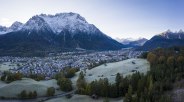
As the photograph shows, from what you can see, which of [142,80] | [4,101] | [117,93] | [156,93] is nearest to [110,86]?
[117,93]

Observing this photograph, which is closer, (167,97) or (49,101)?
(167,97)

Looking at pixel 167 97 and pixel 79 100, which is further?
pixel 79 100

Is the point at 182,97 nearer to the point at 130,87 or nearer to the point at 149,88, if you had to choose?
the point at 149,88

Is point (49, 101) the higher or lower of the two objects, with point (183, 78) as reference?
lower

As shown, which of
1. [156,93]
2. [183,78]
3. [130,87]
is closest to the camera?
[156,93]

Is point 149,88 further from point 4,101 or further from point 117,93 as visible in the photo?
point 4,101

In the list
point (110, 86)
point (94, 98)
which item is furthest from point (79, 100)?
point (110, 86)

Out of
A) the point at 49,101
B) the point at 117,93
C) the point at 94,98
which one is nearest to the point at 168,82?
the point at 117,93

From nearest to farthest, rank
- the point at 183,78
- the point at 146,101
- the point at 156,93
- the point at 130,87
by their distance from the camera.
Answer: the point at 146,101
the point at 156,93
the point at 130,87
the point at 183,78
